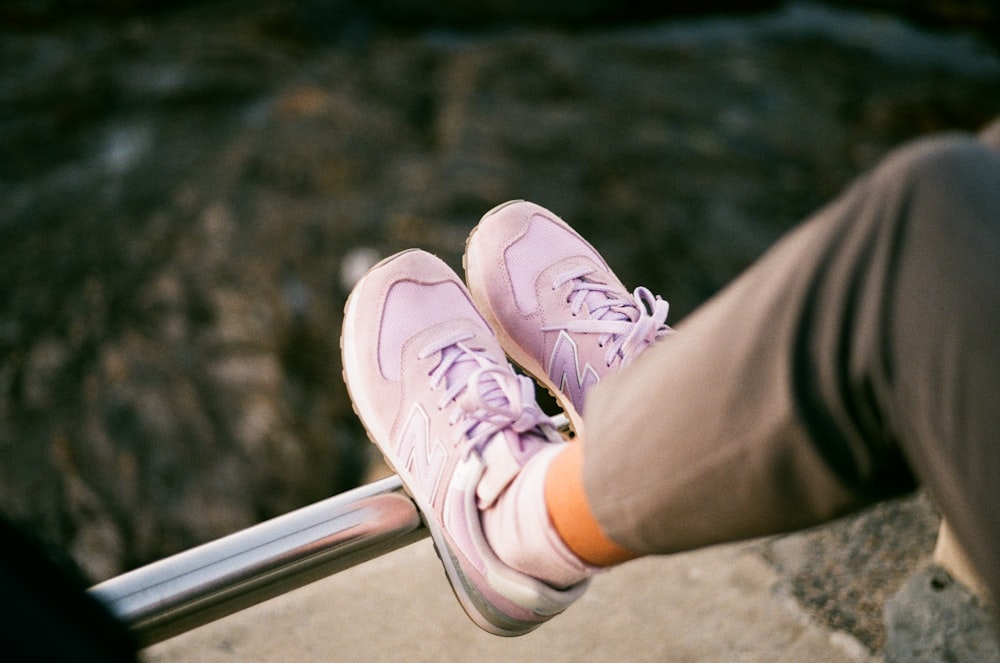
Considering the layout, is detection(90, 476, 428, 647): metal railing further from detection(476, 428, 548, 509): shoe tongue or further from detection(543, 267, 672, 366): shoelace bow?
detection(543, 267, 672, 366): shoelace bow

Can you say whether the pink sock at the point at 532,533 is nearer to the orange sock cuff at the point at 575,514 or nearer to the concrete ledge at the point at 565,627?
the orange sock cuff at the point at 575,514

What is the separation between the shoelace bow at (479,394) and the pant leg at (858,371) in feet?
0.66

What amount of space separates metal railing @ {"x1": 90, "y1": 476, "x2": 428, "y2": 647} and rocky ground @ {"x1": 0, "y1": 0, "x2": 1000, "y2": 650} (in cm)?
187

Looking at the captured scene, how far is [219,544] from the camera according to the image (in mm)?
613

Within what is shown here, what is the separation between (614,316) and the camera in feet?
2.55

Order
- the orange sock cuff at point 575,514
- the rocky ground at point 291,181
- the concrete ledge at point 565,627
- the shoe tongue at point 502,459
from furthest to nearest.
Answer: the rocky ground at point 291,181 < the concrete ledge at point 565,627 < the shoe tongue at point 502,459 < the orange sock cuff at point 575,514

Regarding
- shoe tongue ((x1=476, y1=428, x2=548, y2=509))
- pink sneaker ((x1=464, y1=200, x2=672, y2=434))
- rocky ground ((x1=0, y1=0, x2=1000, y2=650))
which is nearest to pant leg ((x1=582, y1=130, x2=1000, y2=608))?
shoe tongue ((x1=476, y1=428, x2=548, y2=509))

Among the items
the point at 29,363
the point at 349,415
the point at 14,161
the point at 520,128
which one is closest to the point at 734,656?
the point at 349,415

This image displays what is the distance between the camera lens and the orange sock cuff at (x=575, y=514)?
456 millimetres

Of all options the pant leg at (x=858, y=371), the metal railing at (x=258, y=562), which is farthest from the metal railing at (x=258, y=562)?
the pant leg at (x=858, y=371)

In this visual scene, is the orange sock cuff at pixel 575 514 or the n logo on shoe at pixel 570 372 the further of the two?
the n logo on shoe at pixel 570 372

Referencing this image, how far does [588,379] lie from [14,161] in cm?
327

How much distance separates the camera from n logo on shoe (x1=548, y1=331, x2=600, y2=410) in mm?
712

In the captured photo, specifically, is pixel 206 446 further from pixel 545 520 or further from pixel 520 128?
pixel 545 520
